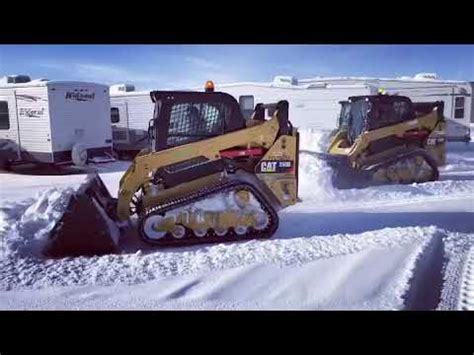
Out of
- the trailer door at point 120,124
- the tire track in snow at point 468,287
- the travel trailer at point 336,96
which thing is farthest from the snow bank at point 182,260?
the trailer door at point 120,124

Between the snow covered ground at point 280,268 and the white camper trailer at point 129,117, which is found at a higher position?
the white camper trailer at point 129,117

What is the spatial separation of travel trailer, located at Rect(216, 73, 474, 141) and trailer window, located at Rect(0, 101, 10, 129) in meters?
5.18

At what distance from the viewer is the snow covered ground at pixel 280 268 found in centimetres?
246

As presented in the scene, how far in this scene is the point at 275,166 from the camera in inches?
145

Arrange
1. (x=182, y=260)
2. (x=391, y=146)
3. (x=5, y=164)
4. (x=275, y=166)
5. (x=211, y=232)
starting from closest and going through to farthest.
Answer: (x=182, y=260)
(x=211, y=232)
(x=275, y=166)
(x=391, y=146)
(x=5, y=164)

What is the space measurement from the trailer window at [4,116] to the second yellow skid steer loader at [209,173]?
537cm

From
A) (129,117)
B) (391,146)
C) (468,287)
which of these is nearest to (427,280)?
(468,287)

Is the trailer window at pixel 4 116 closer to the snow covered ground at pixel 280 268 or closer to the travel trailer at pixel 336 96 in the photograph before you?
the snow covered ground at pixel 280 268

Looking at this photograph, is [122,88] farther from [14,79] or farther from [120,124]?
[14,79]

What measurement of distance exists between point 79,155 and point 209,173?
5.03 metres

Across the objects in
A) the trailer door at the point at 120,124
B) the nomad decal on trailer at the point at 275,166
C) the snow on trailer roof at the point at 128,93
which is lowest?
the nomad decal on trailer at the point at 275,166

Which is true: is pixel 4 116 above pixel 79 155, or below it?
above

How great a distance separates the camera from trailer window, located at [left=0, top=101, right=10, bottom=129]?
307 inches
